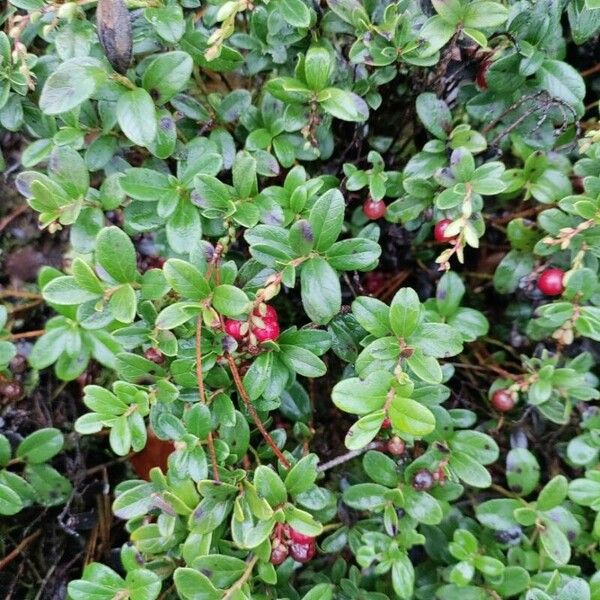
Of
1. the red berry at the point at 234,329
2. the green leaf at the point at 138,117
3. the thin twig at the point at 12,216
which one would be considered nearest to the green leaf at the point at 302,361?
the red berry at the point at 234,329

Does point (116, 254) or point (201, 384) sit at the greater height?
point (116, 254)

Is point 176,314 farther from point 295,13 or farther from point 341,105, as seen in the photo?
point 295,13

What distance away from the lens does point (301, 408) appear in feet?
5.44

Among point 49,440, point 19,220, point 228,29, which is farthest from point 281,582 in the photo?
point 19,220

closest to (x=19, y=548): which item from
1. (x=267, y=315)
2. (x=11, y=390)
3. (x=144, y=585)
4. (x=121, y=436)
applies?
(x=11, y=390)

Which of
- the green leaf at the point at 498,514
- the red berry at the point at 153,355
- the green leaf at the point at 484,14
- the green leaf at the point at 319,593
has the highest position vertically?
the green leaf at the point at 484,14

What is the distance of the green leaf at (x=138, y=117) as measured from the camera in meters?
1.35

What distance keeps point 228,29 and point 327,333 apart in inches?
26.7

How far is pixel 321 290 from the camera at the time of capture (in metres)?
1.35

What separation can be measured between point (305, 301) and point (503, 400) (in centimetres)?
78

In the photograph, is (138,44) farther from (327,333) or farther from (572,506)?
(572,506)

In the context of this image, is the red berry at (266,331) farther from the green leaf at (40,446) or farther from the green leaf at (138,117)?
the green leaf at (40,446)

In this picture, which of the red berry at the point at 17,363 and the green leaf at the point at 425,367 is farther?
the red berry at the point at 17,363

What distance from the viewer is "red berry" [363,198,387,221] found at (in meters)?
1.71
